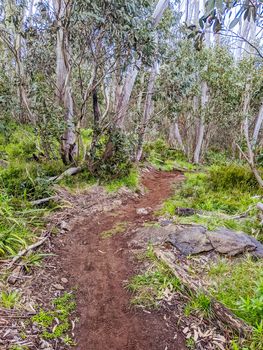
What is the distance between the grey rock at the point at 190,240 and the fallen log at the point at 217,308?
405mm

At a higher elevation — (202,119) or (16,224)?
(202,119)

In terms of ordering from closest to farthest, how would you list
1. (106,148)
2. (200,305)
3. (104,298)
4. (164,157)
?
(200,305), (104,298), (106,148), (164,157)

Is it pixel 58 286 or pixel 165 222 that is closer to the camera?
pixel 58 286

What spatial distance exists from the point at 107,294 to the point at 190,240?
1.50 m

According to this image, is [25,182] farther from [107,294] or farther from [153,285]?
[153,285]

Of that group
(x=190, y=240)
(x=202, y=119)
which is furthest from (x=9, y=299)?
(x=202, y=119)

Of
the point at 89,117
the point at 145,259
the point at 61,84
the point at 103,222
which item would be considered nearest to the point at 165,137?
the point at 89,117

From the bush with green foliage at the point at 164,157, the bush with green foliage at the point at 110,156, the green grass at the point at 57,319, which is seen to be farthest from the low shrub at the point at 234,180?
the green grass at the point at 57,319

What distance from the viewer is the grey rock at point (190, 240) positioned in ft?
12.9

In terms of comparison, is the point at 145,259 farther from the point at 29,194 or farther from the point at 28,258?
the point at 29,194

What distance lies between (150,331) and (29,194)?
141 inches

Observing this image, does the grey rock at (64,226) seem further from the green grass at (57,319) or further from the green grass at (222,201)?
the green grass at (222,201)

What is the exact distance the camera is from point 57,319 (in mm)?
2795

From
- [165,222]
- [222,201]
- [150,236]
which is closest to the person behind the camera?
[150,236]
